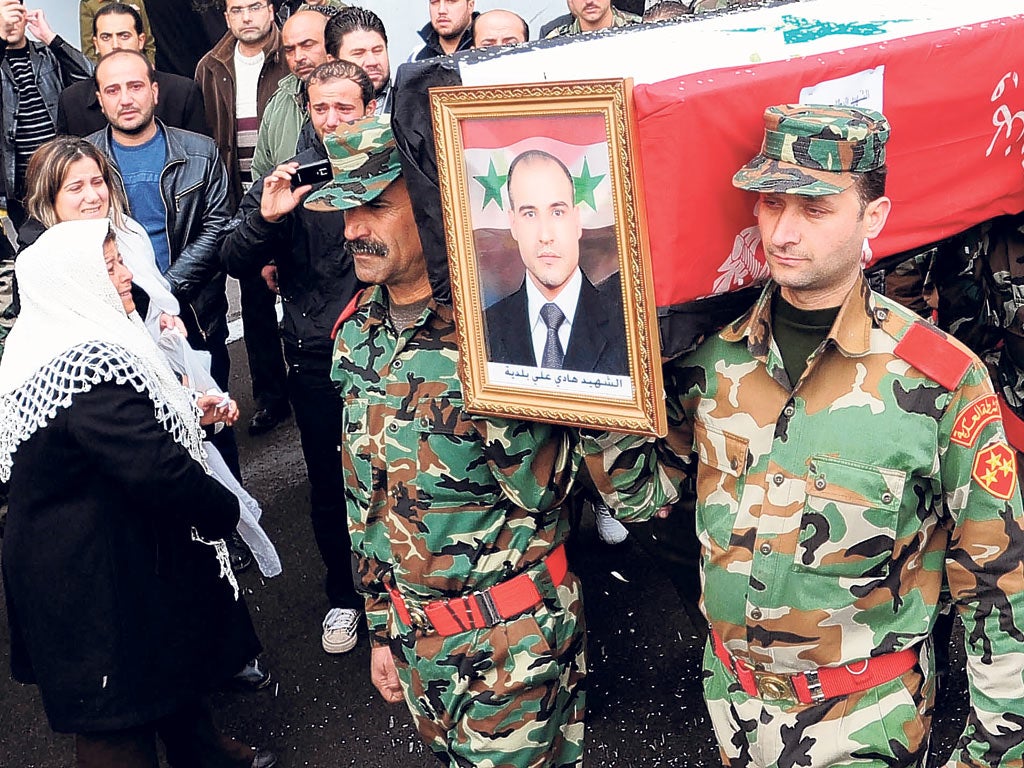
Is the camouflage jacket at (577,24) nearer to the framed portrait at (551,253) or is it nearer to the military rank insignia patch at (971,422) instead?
the framed portrait at (551,253)

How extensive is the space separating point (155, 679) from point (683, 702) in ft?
5.72

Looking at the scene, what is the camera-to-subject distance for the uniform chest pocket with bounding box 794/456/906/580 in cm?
213

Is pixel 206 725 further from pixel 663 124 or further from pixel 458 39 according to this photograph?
pixel 458 39

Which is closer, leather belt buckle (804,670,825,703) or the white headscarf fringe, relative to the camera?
leather belt buckle (804,670,825,703)

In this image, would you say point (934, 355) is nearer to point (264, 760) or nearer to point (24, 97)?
point (264, 760)

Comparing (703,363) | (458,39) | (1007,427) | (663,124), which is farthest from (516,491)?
(458,39)

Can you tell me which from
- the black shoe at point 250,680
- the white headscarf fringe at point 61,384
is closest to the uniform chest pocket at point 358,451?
the white headscarf fringe at point 61,384

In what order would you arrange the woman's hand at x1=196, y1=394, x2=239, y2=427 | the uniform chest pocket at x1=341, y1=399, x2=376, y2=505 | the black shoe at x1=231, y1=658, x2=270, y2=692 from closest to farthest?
the uniform chest pocket at x1=341, y1=399, x2=376, y2=505 → the woman's hand at x1=196, y1=394, x2=239, y2=427 → the black shoe at x1=231, y1=658, x2=270, y2=692

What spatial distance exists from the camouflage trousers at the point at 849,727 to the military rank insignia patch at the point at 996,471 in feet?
1.32

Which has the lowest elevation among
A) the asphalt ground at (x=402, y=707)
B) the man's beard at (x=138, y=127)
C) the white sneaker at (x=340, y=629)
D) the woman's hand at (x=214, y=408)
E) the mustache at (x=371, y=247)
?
the asphalt ground at (x=402, y=707)

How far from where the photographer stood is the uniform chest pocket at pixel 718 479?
90.7 inches

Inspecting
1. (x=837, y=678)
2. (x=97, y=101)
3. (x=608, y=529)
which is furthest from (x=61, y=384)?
(x=97, y=101)

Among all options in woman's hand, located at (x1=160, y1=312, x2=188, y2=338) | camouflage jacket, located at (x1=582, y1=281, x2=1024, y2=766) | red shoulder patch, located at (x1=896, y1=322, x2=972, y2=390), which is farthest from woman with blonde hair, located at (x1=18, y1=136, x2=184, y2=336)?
red shoulder patch, located at (x1=896, y1=322, x2=972, y2=390)

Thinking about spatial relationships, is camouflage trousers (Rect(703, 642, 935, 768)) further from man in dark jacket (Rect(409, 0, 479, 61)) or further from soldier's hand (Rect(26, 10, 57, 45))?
soldier's hand (Rect(26, 10, 57, 45))
